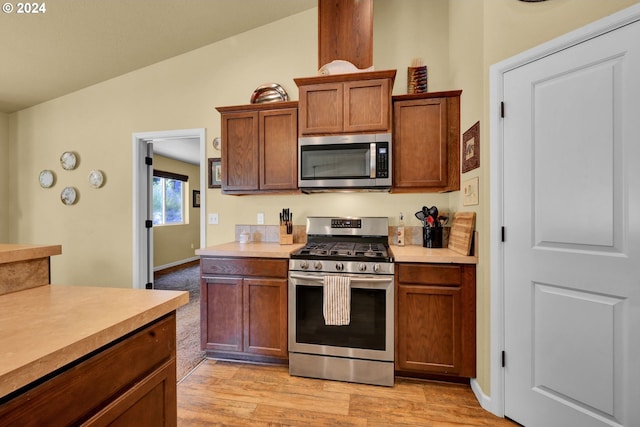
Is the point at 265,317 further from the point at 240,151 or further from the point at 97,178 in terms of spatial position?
the point at 97,178

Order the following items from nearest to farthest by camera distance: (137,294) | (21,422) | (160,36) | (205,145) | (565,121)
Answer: (21,422), (137,294), (565,121), (160,36), (205,145)

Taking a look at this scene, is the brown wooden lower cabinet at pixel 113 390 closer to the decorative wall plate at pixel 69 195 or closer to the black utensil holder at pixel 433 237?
the black utensil holder at pixel 433 237

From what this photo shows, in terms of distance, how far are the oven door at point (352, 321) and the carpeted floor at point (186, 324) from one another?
0.90 metres

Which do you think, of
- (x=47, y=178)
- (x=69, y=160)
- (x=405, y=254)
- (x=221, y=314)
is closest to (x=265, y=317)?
(x=221, y=314)

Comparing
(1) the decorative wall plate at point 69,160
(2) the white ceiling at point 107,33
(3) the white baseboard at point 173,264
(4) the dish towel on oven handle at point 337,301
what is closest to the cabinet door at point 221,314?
(4) the dish towel on oven handle at point 337,301

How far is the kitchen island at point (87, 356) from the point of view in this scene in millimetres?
562

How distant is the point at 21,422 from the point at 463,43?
2931mm

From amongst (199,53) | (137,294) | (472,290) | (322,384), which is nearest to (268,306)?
(322,384)

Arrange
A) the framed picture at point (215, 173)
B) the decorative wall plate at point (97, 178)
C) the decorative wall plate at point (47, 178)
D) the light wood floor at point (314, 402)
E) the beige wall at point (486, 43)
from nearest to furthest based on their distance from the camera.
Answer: the beige wall at point (486, 43) → the light wood floor at point (314, 402) → the framed picture at point (215, 173) → the decorative wall plate at point (97, 178) → the decorative wall plate at point (47, 178)

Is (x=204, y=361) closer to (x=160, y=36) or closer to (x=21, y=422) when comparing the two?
(x=21, y=422)

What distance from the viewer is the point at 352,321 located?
2045mm

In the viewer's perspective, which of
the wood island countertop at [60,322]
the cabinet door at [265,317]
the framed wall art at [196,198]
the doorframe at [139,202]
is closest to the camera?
the wood island countertop at [60,322]

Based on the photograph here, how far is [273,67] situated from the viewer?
289 centimetres

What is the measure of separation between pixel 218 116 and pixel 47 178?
254 centimetres
